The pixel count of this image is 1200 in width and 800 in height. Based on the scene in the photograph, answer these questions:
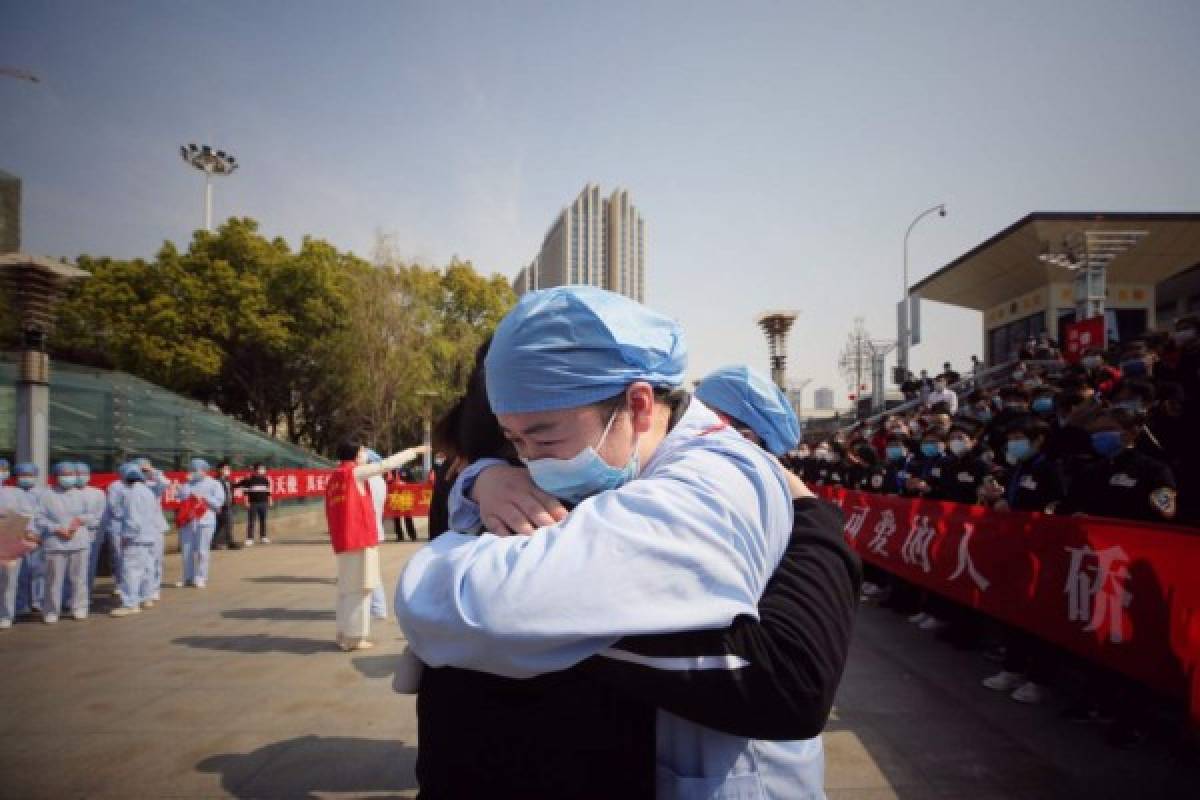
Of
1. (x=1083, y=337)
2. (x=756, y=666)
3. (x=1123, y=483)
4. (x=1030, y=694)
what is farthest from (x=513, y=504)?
(x=1083, y=337)

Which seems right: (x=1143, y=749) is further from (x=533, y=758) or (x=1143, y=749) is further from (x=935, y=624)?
(x=533, y=758)

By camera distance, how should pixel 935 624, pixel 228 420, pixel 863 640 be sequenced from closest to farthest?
1. pixel 863 640
2. pixel 935 624
3. pixel 228 420

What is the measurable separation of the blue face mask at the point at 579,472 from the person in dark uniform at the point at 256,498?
15333 millimetres

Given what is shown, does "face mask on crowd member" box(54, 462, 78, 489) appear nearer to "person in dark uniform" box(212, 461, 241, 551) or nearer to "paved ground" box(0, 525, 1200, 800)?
"paved ground" box(0, 525, 1200, 800)

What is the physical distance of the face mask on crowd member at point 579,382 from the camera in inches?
39.3

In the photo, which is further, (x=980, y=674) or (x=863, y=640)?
(x=863, y=640)

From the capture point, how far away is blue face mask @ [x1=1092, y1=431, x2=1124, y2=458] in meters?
4.73

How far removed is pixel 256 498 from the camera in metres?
14.4

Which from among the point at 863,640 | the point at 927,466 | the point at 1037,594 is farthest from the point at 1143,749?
the point at 927,466

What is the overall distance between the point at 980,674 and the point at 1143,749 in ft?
4.75

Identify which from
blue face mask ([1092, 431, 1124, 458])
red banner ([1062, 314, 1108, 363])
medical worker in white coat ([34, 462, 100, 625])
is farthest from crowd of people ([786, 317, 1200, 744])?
medical worker in white coat ([34, 462, 100, 625])

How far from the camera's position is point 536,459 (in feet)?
3.54

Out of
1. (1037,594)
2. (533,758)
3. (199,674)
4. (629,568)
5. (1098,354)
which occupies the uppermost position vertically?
(1098,354)

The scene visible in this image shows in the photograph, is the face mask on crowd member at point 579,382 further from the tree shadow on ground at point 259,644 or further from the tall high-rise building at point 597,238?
the tall high-rise building at point 597,238
